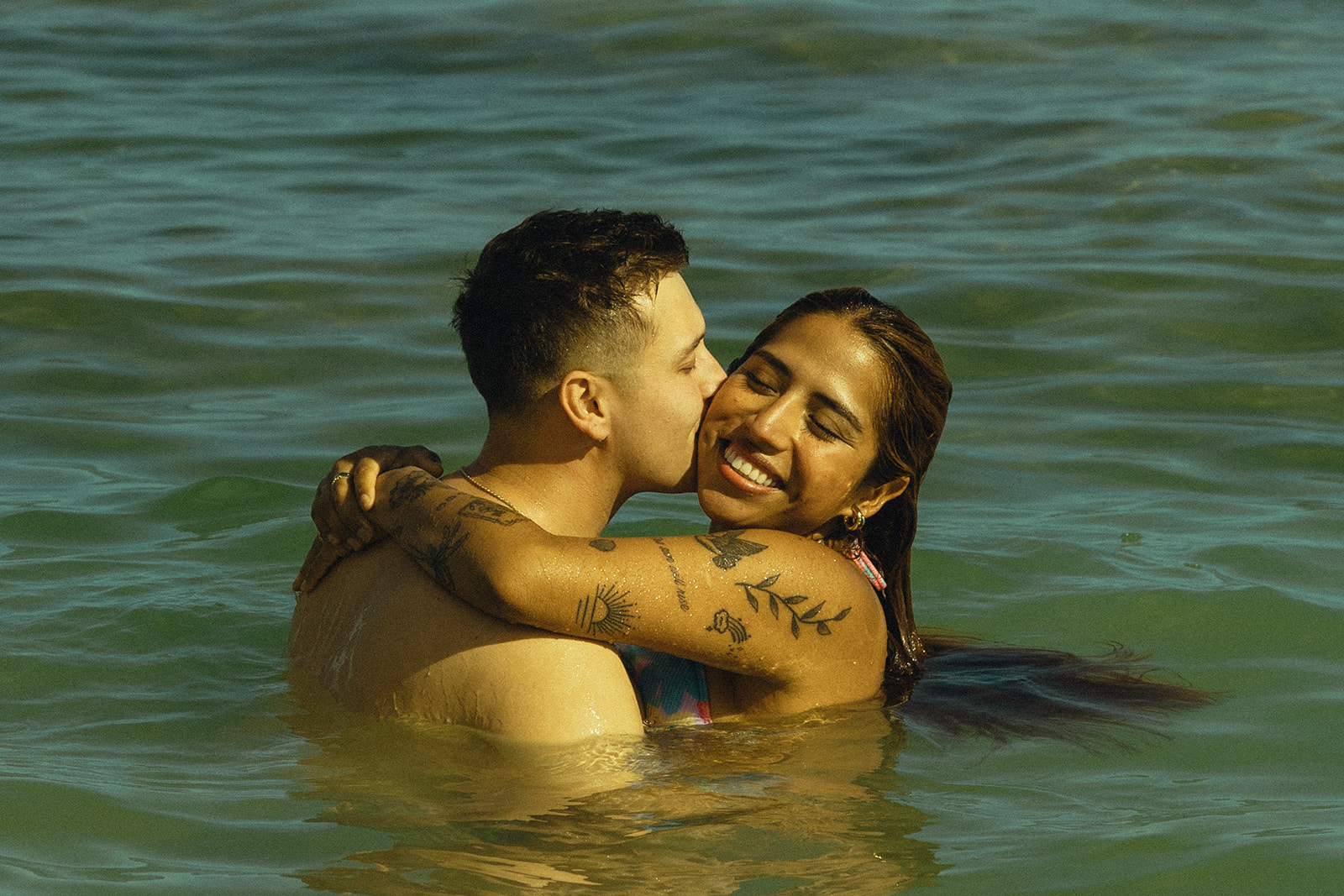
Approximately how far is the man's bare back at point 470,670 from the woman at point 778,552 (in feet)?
0.29

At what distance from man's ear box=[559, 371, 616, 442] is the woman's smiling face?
1.28 feet

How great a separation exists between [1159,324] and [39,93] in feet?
36.3

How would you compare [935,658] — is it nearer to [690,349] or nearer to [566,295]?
[690,349]

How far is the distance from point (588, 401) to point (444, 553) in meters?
0.60

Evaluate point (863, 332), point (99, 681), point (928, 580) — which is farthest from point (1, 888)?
point (928, 580)

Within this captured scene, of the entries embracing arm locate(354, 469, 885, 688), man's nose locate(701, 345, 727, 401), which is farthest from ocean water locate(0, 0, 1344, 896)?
man's nose locate(701, 345, 727, 401)

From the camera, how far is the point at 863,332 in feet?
16.6

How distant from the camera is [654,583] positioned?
4438mm

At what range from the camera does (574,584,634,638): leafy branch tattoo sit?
4336mm

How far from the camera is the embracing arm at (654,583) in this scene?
4.33m

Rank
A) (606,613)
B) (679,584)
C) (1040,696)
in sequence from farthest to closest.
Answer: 1. (1040,696)
2. (679,584)
3. (606,613)

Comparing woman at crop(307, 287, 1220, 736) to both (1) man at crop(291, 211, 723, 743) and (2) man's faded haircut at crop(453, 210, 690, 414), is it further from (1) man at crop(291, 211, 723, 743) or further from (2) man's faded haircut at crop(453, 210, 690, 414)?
(2) man's faded haircut at crop(453, 210, 690, 414)

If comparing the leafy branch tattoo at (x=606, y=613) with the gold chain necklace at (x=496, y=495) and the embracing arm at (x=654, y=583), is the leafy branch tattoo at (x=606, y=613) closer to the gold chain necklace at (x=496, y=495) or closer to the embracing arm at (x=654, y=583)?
the embracing arm at (x=654, y=583)

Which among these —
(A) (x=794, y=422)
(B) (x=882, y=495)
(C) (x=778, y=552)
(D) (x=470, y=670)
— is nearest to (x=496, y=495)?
(D) (x=470, y=670)
